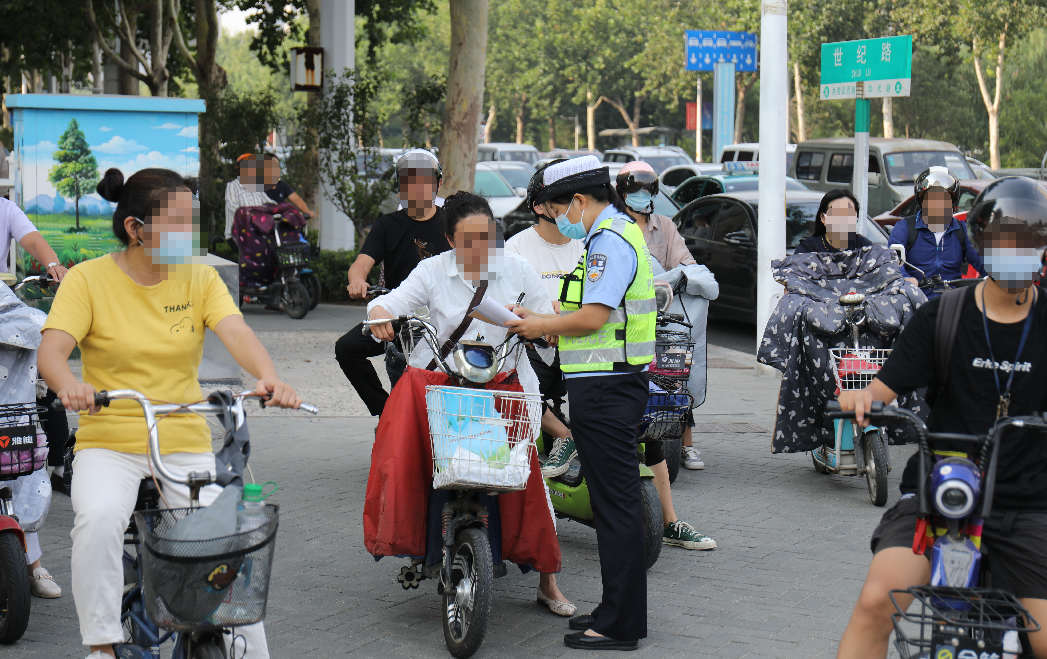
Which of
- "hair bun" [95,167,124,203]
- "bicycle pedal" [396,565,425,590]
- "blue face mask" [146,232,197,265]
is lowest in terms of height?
"bicycle pedal" [396,565,425,590]

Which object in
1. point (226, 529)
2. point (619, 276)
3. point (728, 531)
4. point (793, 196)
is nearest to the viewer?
point (226, 529)

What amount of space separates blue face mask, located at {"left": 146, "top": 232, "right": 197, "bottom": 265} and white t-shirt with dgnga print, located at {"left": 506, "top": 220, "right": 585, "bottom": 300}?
2731 millimetres

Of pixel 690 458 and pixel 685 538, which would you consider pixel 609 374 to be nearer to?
pixel 685 538

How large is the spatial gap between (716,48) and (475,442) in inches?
1227

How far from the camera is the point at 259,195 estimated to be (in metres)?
13.6

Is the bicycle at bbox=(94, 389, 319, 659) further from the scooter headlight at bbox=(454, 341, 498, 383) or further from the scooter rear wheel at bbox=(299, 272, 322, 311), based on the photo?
the scooter rear wheel at bbox=(299, 272, 322, 311)

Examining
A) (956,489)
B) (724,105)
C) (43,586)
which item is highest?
(724,105)

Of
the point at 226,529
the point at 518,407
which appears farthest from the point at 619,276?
the point at 226,529

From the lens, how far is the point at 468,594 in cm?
429

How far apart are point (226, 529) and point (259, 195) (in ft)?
36.2

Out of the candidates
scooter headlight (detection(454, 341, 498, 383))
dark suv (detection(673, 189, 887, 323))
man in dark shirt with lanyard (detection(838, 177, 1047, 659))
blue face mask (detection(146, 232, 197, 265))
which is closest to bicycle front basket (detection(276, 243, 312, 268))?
dark suv (detection(673, 189, 887, 323))

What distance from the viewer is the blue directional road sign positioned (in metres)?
33.2

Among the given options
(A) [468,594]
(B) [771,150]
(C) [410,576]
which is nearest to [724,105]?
(B) [771,150]

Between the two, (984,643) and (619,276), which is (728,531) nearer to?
(619,276)
